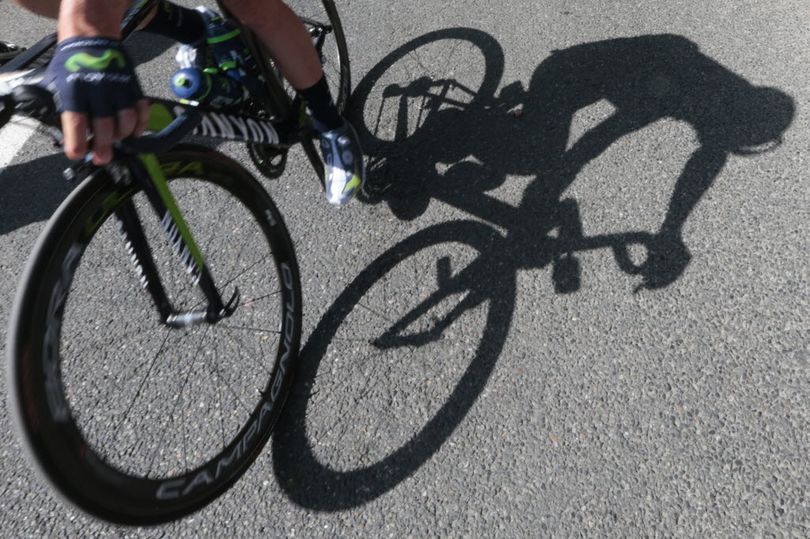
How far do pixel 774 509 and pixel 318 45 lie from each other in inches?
106

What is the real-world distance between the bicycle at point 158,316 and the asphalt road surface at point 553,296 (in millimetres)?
202

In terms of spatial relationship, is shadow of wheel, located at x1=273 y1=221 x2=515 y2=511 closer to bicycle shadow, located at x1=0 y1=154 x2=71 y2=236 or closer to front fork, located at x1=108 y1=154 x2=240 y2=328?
front fork, located at x1=108 y1=154 x2=240 y2=328

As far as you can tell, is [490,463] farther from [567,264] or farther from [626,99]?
[626,99]

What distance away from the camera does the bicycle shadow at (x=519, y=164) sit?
7.14 ft

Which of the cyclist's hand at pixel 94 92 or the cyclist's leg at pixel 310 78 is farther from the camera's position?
the cyclist's leg at pixel 310 78

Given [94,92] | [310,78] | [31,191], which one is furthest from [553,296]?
[31,191]

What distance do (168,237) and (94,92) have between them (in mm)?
568

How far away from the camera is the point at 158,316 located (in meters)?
2.32

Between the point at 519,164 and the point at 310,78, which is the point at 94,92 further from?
the point at 519,164

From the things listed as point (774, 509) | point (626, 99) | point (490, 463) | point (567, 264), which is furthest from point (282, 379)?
point (626, 99)

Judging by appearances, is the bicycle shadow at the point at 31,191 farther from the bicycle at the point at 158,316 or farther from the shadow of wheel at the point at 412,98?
the shadow of wheel at the point at 412,98

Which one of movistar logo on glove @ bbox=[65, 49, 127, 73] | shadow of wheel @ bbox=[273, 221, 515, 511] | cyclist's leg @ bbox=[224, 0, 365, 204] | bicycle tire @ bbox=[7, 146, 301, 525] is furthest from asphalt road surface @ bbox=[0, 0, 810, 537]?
movistar logo on glove @ bbox=[65, 49, 127, 73]

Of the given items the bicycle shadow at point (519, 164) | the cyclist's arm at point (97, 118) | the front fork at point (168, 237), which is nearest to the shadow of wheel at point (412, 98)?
the bicycle shadow at point (519, 164)

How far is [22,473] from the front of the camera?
2.22m
